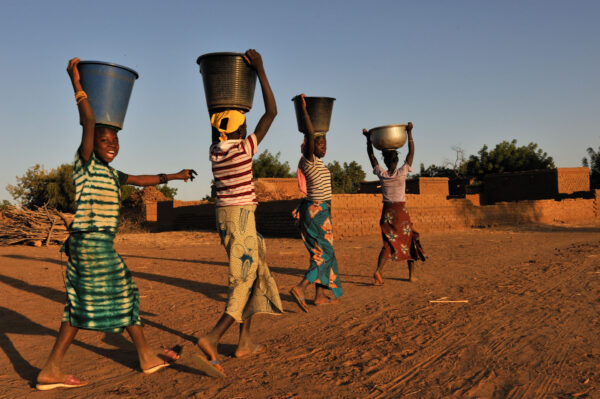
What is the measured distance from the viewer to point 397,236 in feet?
20.4

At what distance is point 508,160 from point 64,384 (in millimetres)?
43150

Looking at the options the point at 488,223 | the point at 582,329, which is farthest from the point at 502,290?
the point at 488,223

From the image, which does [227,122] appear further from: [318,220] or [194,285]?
[194,285]

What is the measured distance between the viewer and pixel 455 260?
8.67 meters

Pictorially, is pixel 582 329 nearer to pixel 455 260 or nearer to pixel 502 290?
pixel 502 290

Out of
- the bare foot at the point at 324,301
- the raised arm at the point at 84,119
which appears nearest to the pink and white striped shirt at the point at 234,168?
the raised arm at the point at 84,119

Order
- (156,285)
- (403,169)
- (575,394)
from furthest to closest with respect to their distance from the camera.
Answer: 1. (156,285)
2. (403,169)
3. (575,394)

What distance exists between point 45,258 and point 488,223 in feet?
55.7

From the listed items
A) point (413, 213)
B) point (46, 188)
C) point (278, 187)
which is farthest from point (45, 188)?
point (413, 213)

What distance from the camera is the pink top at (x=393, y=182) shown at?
241 inches

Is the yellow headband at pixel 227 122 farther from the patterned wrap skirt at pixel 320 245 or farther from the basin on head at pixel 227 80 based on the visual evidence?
the patterned wrap skirt at pixel 320 245

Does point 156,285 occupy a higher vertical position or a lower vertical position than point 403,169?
lower

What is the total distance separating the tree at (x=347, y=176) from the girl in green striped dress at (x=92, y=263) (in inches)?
1684

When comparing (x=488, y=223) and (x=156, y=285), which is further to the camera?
(x=488, y=223)
